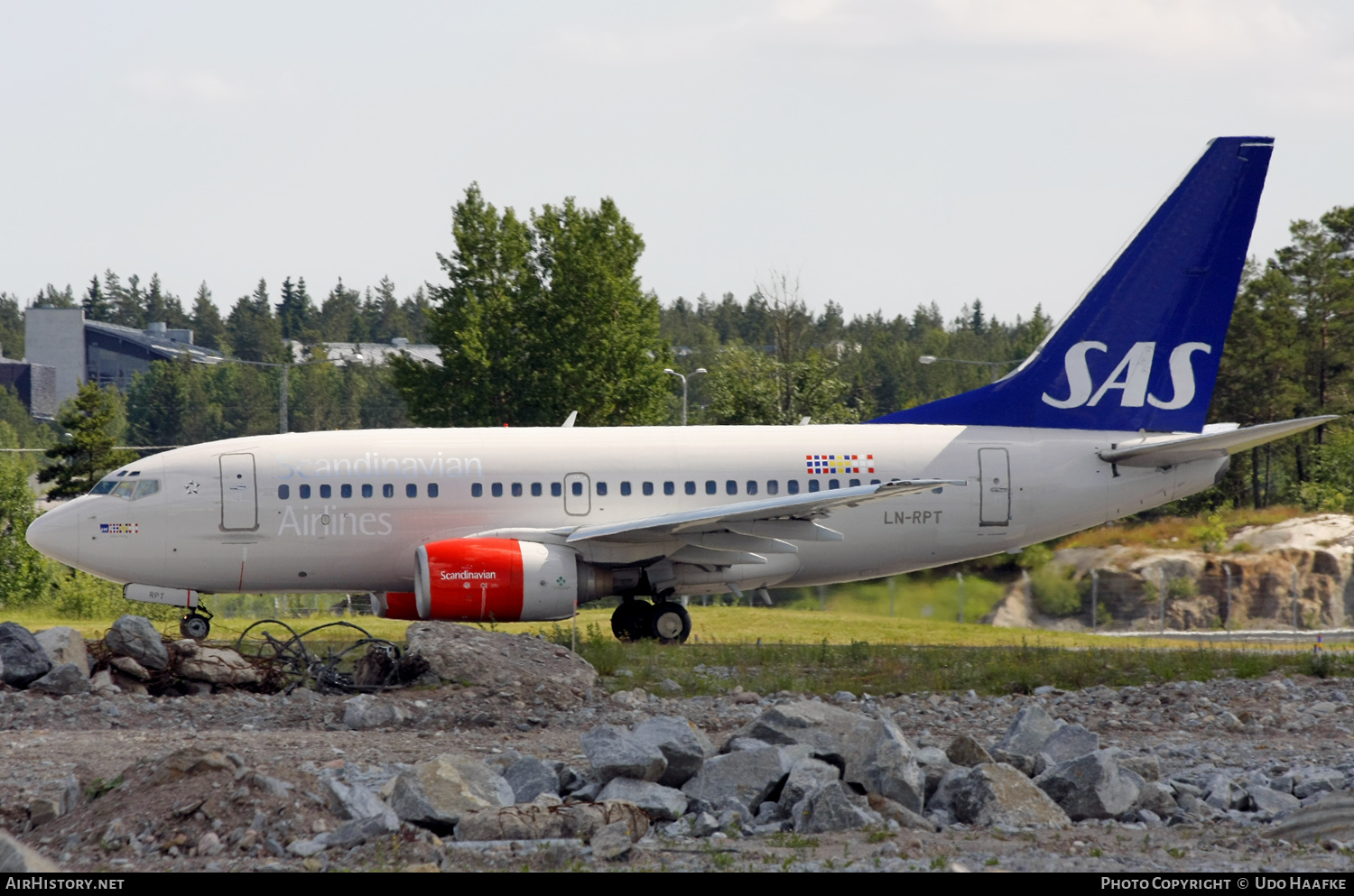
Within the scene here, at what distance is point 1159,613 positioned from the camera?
92.3ft

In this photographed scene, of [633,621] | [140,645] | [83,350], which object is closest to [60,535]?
[140,645]

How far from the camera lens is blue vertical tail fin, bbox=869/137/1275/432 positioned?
22.7 meters

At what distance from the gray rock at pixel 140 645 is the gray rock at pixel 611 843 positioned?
8992 mm

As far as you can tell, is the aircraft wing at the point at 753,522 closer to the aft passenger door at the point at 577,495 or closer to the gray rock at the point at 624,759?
the aft passenger door at the point at 577,495

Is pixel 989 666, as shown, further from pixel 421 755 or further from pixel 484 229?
pixel 484 229

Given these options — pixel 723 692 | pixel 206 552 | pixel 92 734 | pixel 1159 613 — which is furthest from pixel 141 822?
pixel 1159 613

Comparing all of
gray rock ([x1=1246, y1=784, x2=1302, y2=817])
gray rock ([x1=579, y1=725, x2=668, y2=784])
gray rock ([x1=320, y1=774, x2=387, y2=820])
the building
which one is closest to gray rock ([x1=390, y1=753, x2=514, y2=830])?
gray rock ([x1=320, y1=774, x2=387, y2=820])

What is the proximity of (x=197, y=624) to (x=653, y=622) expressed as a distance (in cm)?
648

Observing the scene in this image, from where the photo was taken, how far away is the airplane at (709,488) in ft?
66.6

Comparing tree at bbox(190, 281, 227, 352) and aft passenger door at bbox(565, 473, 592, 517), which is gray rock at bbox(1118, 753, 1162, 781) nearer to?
aft passenger door at bbox(565, 473, 592, 517)

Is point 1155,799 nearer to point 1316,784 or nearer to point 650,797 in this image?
point 1316,784

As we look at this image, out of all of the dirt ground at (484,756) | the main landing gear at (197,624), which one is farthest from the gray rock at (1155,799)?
the main landing gear at (197,624)

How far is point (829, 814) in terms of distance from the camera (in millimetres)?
9188

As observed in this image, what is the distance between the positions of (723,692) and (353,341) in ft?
546
